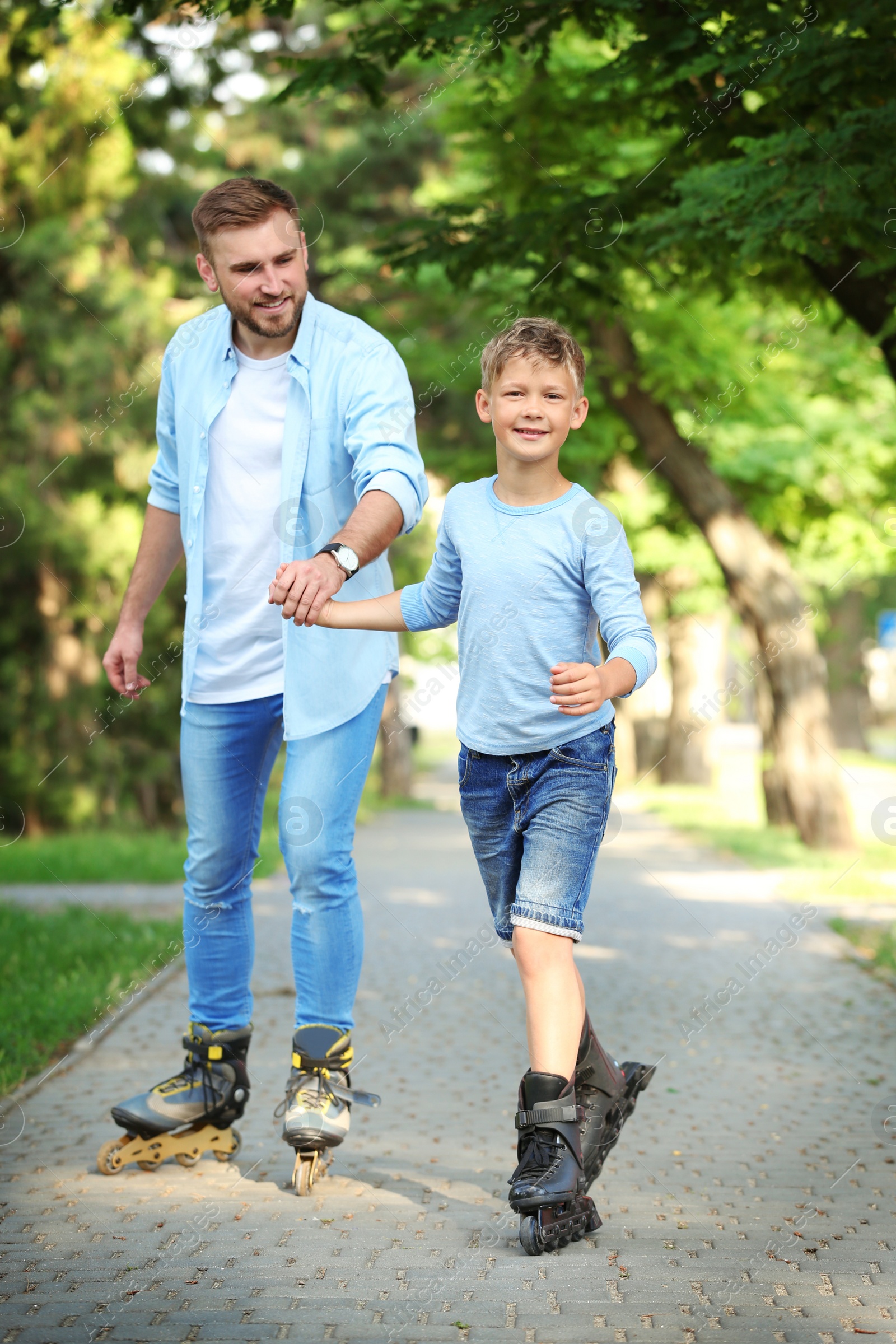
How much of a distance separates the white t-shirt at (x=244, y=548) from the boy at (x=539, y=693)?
1.52ft

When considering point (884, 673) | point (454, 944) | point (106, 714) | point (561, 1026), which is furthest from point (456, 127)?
point (884, 673)

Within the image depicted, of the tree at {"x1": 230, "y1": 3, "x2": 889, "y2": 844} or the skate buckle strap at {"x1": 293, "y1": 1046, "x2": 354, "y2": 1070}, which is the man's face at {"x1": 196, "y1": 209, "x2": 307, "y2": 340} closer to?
the skate buckle strap at {"x1": 293, "y1": 1046, "x2": 354, "y2": 1070}

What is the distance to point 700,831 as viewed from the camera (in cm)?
1708

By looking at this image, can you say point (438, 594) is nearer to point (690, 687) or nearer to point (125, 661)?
point (125, 661)

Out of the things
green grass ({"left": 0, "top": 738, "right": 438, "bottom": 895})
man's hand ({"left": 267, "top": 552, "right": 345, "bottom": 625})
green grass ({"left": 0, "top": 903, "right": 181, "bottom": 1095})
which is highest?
man's hand ({"left": 267, "top": 552, "right": 345, "bottom": 625})

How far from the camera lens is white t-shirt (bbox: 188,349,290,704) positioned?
376 centimetres

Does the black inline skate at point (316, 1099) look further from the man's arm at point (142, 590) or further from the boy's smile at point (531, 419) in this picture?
the boy's smile at point (531, 419)

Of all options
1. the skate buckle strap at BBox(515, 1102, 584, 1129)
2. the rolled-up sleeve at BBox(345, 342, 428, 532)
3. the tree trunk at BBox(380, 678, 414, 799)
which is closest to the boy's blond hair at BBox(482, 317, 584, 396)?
the rolled-up sleeve at BBox(345, 342, 428, 532)

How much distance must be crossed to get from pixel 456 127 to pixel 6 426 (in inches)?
240

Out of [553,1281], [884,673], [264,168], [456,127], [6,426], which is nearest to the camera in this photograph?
[553,1281]

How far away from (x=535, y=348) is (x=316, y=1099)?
1826 mm

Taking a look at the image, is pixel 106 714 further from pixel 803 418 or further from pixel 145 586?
pixel 145 586

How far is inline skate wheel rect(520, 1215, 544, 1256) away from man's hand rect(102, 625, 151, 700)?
1641mm

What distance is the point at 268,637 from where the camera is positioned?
3770mm
